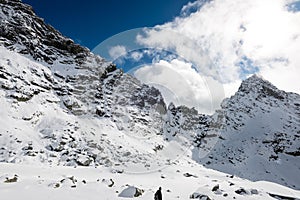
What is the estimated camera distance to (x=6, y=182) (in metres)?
11.4

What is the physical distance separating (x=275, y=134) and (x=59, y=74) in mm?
61347

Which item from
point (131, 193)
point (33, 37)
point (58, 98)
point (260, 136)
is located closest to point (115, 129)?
point (58, 98)

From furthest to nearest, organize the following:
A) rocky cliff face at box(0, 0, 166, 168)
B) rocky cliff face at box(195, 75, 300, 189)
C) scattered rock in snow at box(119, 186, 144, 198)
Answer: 1. rocky cliff face at box(195, 75, 300, 189)
2. rocky cliff face at box(0, 0, 166, 168)
3. scattered rock in snow at box(119, 186, 144, 198)

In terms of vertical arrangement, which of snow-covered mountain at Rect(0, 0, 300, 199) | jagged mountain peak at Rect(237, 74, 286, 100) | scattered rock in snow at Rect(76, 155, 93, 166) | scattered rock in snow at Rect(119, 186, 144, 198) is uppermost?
jagged mountain peak at Rect(237, 74, 286, 100)

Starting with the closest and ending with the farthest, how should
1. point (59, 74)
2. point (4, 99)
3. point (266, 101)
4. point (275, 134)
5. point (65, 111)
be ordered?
point (4, 99) < point (65, 111) < point (59, 74) < point (275, 134) < point (266, 101)

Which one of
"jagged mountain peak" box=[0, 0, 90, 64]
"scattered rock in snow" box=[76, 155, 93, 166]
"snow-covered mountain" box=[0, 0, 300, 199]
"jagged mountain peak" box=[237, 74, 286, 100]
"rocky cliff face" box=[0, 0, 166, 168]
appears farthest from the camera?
"jagged mountain peak" box=[237, 74, 286, 100]

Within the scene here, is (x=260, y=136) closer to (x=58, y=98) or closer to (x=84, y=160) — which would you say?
(x=84, y=160)

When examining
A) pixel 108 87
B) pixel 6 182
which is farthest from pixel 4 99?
pixel 108 87

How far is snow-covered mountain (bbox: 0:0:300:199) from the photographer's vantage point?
21.0m

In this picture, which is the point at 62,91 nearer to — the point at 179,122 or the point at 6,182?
the point at 6,182

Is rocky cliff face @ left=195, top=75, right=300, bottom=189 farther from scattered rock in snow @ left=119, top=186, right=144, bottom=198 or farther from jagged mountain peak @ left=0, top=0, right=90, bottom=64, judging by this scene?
jagged mountain peak @ left=0, top=0, right=90, bottom=64

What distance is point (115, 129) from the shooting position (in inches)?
1677

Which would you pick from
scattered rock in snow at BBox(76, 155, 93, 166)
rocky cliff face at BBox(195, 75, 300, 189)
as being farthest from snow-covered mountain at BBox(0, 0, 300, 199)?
rocky cliff face at BBox(195, 75, 300, 189)

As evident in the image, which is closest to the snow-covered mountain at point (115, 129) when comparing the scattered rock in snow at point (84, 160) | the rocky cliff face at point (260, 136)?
the scattered rock in snow at point (84, 160)
